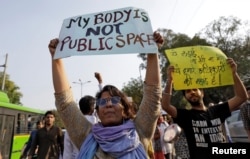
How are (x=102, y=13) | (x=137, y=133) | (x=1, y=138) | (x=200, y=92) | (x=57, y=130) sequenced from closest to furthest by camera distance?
(x=137, y=133) → (x=102, y=13) → (x=200, y=92) → (x=57, y=130) → (x=1, y=138)

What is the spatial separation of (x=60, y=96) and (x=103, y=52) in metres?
0.56

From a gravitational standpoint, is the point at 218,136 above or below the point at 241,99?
below

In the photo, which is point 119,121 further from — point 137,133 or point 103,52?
point 103,52

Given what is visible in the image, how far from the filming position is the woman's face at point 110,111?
90.3 inches

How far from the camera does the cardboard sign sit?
8.63 ft

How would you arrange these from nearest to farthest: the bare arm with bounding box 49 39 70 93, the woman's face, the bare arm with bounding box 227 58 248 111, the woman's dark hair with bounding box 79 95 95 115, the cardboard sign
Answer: the woman's face < the bare arm with bounding box 49 39 70 93 < the cardboard sign < the bare arm with bounding box 227 58 248 111 < the woman's dark hair with bounding box 79 95 95 115

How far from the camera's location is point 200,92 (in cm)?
364

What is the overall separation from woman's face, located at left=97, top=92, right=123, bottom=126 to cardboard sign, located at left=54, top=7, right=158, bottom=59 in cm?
48

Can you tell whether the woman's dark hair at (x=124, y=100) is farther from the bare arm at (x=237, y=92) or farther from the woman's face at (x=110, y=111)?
the bare arm at (x=237, y=92)

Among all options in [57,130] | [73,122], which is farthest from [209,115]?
[57,130]

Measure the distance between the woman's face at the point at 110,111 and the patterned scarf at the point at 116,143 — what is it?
60mm

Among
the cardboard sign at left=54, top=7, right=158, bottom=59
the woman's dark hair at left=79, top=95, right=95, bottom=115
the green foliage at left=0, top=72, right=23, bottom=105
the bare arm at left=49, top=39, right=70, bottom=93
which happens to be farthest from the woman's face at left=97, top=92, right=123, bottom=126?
the green foliage at left=0, top=72, right=23, bottom=105

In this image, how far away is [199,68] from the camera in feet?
12.2

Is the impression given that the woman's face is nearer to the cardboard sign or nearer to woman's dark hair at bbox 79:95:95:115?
the cardboard sign
